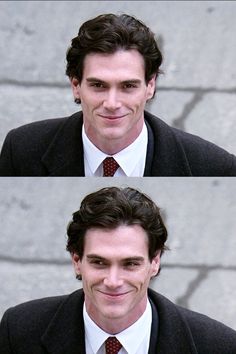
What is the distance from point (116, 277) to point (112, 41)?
62cm

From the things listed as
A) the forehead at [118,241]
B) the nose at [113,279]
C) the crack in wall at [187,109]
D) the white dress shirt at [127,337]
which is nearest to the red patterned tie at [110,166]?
the forehead at [118,241]

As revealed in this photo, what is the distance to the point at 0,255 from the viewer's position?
4.52 m

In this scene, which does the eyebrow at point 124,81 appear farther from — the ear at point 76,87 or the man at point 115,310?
the man at point 115,310

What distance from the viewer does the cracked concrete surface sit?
446cm

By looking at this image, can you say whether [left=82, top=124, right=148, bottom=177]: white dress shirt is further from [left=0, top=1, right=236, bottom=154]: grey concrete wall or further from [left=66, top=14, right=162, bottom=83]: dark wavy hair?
[left=0, top=1, right=236, bottom=154]: grey concrete wall

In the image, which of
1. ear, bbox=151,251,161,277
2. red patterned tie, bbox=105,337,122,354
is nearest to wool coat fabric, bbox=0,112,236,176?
ear, bbox=151,251,161,277

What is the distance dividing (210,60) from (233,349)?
128cm

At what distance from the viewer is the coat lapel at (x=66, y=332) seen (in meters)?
3.64

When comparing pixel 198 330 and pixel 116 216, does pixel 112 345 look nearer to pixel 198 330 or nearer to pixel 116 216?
pixel 198 330

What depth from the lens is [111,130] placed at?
3.65 metres

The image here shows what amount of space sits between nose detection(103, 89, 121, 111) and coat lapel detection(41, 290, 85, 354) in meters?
0.54

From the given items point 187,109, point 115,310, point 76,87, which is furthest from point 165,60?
point 115,310

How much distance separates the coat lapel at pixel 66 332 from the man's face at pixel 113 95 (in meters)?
0.44

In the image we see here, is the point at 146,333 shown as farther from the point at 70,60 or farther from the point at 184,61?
the point at 184,61
